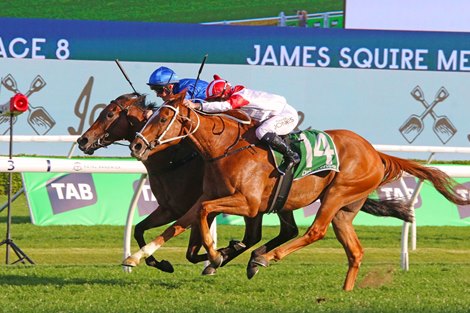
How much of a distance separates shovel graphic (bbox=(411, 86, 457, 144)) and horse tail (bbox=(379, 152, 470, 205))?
8.86 meters

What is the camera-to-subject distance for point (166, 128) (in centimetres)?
646

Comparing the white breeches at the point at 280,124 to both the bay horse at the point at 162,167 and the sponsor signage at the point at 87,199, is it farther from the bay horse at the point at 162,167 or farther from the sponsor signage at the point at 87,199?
the sponsor signage at the point at 87,199

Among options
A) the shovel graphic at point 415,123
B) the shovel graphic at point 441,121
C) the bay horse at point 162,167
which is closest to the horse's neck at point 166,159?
the bay horse at point 162,167

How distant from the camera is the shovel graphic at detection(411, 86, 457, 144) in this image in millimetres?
16281

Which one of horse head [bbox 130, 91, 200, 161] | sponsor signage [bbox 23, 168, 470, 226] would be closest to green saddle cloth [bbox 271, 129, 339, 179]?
horse head [bbox 130, 91, 200, 161]

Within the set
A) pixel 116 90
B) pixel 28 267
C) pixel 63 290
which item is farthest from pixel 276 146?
pixel 116 90

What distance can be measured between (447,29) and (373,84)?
228cm

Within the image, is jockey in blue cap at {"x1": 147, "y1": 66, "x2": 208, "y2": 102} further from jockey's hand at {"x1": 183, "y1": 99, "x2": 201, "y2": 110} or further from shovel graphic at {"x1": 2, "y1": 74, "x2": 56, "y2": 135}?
shovel graphic at {"x1": 2, "y1": 74, "x2": 56, "y2": 135}

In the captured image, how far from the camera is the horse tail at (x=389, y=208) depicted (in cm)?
746

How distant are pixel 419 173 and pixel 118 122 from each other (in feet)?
6.49

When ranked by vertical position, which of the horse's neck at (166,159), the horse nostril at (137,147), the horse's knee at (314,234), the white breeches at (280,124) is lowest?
the horse's knee at (314,234)

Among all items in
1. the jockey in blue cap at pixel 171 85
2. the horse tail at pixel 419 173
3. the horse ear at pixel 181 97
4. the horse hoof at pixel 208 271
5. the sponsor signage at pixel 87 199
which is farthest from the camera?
the sponsor signage at pixel 87 199

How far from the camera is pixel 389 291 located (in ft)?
21.7

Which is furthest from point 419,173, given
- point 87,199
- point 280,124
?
point 87,199
